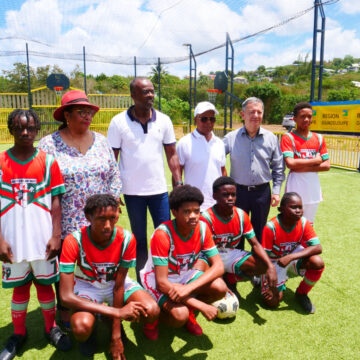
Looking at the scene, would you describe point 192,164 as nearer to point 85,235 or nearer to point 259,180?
point 259,180

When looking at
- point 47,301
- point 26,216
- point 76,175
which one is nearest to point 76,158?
point 76,175

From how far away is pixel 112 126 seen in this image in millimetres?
3283

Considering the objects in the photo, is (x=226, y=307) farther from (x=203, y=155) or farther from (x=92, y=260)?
(x=203, y=155)

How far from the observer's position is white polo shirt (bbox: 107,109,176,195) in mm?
3271

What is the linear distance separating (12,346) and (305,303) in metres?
2.64

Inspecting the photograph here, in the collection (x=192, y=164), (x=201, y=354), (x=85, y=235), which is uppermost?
(x=192, y=164)

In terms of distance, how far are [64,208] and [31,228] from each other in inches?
12.3

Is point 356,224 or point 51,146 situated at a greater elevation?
point 51,146

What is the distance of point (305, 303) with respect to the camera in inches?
131

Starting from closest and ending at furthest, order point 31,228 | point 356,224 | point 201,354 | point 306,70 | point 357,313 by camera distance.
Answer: point 31,228 < point 201,354 < point 357,313 < point 356,224 < point 306,70

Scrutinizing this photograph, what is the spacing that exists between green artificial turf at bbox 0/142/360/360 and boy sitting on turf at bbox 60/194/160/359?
0.20m

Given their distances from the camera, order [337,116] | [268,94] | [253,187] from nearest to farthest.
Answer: [253,187]
[337,116]
[268,94]

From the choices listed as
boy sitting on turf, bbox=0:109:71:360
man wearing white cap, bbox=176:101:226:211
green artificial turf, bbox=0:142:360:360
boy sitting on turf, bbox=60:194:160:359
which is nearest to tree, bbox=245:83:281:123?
man wearing white cap, bbox=176:101:226:211

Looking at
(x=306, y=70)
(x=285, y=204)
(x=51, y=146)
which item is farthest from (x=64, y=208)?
(x=306, y=70)
